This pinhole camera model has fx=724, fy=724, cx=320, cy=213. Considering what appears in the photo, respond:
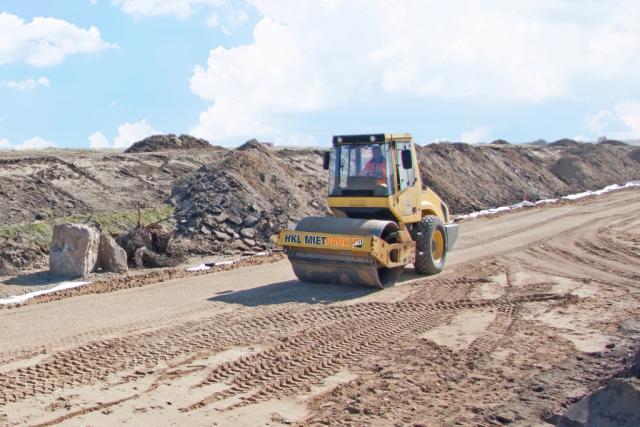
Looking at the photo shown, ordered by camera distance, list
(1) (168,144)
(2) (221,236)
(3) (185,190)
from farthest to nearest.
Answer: (1) (168,144) → (3) (185,190) → (2) (221,236)

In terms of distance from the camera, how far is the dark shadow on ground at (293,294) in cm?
1085

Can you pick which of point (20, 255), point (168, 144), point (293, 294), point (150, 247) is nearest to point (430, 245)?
point (293, 294)

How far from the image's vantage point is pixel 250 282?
1267 centimetres

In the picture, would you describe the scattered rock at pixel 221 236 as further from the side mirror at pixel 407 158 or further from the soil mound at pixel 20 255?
the side mirror at pixel 407 158

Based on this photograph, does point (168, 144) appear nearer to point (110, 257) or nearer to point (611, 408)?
point (110, 257)

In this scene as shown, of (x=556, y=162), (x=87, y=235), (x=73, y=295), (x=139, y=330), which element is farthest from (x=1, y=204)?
(x=556, y=162)

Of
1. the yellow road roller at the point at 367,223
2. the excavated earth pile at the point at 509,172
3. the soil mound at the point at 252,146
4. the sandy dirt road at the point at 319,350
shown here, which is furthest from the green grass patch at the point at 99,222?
the excavated earth pile at the point at 509,172

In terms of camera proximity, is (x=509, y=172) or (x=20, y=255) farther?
(x=509, y=172)

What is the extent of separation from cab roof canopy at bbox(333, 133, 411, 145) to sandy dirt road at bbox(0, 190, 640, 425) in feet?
8.02

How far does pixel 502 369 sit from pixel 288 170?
1549 centimetres

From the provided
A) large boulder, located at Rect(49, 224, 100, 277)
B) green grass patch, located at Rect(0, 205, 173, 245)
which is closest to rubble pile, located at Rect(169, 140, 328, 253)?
green grass patch, located at Rect(0, 205, 173, 245)

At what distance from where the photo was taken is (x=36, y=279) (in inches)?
506

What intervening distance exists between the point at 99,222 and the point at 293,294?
21.9 feet

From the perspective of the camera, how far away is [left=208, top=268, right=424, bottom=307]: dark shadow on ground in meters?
10.9
